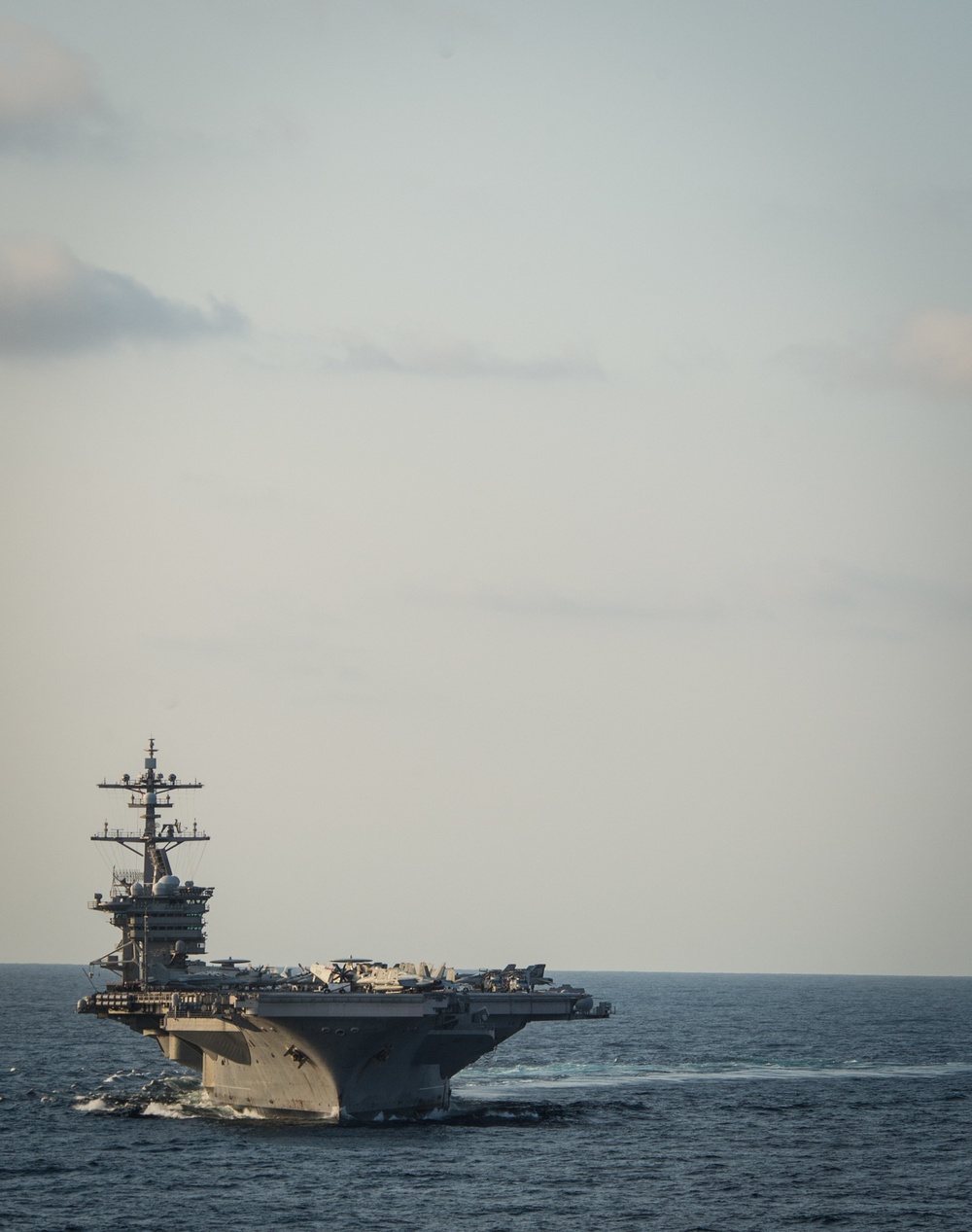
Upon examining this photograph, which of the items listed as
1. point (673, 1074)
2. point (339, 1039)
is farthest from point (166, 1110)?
point (673, 1074)

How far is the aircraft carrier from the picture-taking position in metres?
→ 54.7

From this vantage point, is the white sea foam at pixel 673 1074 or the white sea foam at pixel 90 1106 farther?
the white sea foam at pixel 673 1074

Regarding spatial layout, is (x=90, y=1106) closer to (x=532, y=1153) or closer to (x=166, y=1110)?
(x=166, y=1110)

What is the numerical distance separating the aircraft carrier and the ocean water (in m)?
1.27

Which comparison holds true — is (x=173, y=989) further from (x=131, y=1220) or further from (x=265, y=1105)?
(x=131, y=1220)

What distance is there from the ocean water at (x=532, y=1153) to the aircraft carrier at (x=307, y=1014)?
50.1 inches

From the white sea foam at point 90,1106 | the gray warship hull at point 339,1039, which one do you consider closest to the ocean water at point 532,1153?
the white sea foam at point 90,1106

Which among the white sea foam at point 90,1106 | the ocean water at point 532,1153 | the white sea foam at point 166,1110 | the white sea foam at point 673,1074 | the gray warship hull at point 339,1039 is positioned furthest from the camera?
the white sea foam at point 673,1074

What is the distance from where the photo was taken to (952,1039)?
113000 millimetres

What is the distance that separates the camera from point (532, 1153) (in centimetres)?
5391

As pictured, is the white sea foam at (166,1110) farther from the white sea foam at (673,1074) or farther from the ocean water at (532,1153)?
→ the white sea foam at (673,1074)

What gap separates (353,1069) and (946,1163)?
62.5ft

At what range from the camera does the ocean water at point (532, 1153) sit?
147ft

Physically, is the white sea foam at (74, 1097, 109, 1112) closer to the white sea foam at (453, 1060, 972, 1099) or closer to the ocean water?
the ocean water
